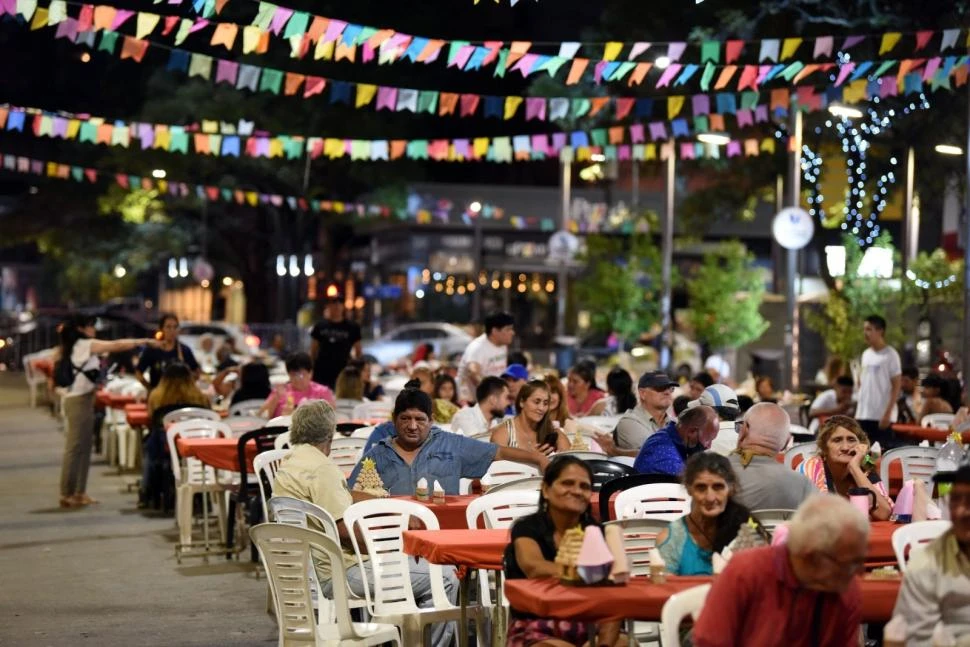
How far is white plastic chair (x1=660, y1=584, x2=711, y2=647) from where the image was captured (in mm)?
5902

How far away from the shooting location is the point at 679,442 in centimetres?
1005

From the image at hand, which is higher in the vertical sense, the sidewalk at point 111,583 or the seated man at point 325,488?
the seated man at point 325,488

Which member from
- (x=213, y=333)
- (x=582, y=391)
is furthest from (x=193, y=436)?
(x=213, y=333)

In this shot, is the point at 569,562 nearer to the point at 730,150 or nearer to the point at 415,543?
the point at 415,543

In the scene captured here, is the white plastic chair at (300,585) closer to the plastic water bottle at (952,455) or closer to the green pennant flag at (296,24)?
the plastic water bottle at (952,455)

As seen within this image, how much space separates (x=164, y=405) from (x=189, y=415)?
760 millimetres

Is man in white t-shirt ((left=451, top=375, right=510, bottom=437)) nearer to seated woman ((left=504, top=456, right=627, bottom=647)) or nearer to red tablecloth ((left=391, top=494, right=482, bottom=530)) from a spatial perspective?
red tablecloth ((left=391, top=494, right=482, bottom=530))

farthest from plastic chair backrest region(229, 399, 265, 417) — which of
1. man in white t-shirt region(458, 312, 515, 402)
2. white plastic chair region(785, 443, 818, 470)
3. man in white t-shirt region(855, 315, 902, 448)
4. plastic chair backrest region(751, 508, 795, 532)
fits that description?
plastic chair backrest region(751, 508, 795, 532)

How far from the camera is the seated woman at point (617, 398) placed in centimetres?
1633

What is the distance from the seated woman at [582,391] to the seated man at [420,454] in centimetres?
643

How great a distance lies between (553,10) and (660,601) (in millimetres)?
47714

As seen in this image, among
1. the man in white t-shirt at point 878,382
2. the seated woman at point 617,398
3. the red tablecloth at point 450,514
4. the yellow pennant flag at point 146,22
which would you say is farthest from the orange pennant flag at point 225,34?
the red tablecloth at point 450,514

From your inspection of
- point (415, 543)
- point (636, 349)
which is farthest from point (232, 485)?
point (636, 349)

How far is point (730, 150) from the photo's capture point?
27609 mm
